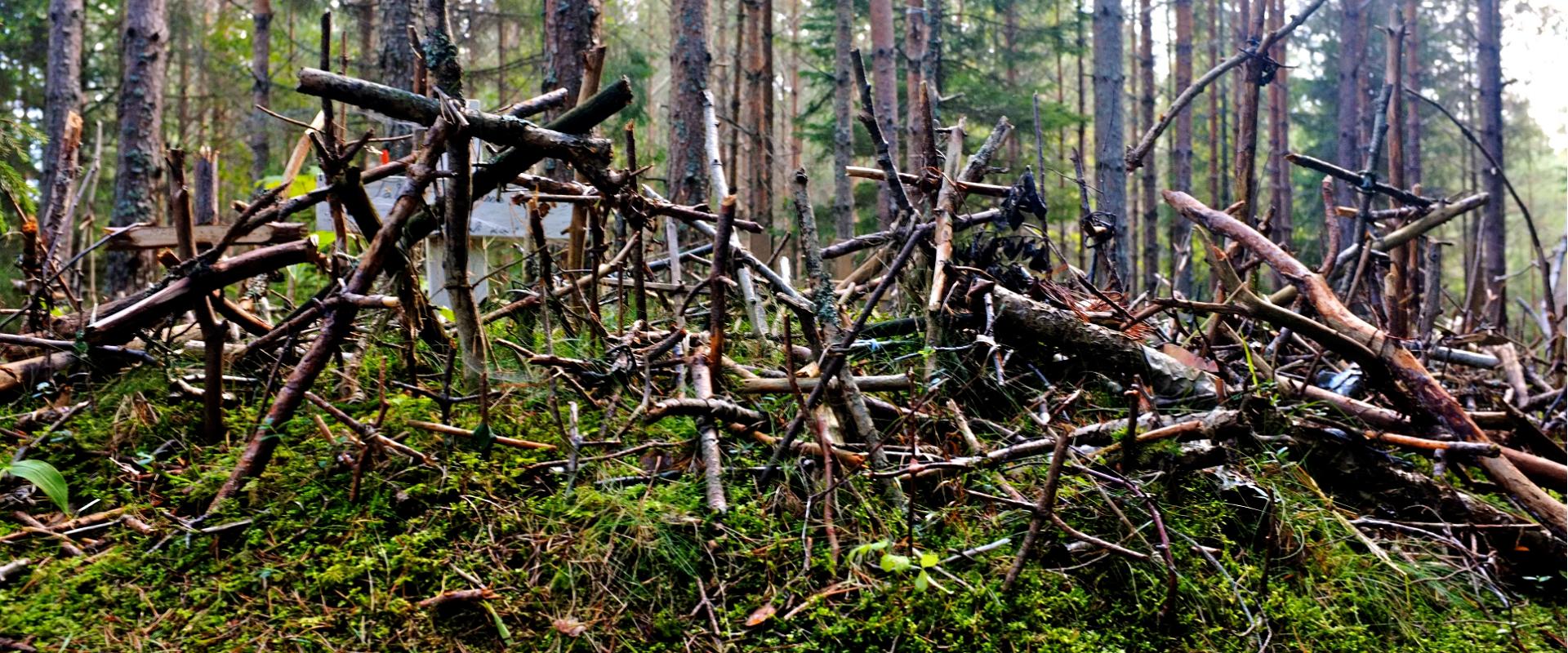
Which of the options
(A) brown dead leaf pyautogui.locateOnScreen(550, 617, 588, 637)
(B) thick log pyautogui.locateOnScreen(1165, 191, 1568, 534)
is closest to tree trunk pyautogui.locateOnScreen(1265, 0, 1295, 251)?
(B) thick log pyautogui.locateOnScreen(1165, 191, 1568, 534)

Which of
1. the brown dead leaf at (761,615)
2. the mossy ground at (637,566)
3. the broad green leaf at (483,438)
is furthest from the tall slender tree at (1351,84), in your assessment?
the broad green leaf at (483,438)

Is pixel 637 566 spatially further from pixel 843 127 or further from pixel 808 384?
pixel 843 127

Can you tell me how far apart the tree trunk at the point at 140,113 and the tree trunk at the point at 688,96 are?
223 inches

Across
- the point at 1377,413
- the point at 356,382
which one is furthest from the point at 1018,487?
the point at 356,382

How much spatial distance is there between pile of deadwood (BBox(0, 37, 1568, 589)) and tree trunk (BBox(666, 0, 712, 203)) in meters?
4.13

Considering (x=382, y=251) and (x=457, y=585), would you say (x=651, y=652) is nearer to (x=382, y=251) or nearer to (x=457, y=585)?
(x=457, y=585)

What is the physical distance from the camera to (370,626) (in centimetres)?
277

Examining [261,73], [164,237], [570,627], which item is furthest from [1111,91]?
[261,73]

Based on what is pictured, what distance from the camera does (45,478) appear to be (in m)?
A: 3.10

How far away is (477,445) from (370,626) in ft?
2.46

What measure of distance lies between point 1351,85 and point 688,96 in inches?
680

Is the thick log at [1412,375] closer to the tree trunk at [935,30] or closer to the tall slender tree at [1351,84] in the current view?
the tree trunk at [935,30]

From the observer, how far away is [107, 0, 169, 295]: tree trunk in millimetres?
10688

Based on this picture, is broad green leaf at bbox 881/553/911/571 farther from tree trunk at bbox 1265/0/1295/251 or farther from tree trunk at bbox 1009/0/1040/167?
tree trunk at bbox 1265/0/1295/251
